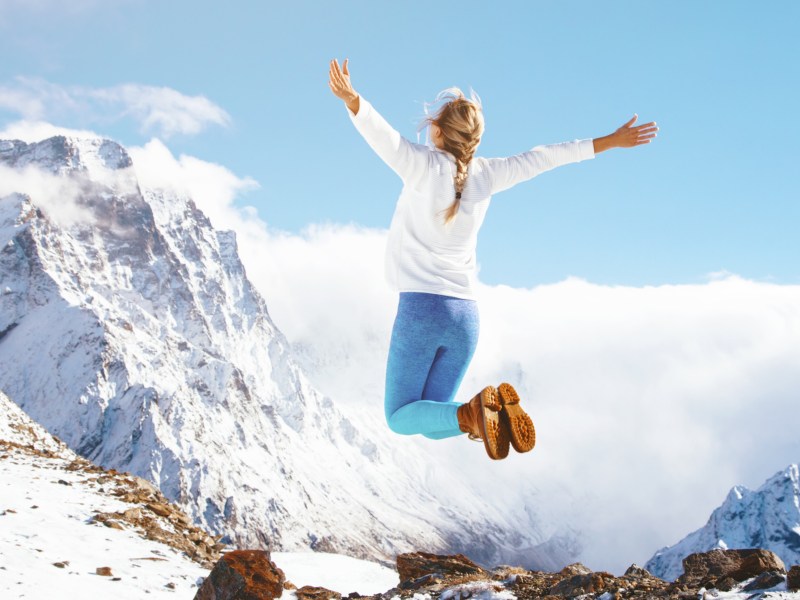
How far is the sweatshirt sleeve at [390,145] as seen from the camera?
19.4 feet

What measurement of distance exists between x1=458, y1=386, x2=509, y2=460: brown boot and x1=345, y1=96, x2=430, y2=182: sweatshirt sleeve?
6.73 feet

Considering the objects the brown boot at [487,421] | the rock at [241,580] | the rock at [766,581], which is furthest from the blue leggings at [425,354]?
the rock at [241,580]

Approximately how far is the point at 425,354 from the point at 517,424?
48.3 inches

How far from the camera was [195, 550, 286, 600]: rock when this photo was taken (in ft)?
33.7

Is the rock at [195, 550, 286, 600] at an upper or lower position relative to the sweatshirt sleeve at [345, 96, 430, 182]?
lower

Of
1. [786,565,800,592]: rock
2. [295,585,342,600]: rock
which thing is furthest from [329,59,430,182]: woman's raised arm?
[295,585,342,600]: rock

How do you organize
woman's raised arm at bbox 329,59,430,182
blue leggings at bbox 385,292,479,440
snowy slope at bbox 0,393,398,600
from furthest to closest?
snowy slope at bbox 0,393,398,600
blue leggings at bbox 385,292,479,440
woman's raised arm at bbox 329,59,430,182

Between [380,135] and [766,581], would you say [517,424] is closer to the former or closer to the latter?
[380,135]

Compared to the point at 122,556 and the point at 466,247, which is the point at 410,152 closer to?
the point at 466,247

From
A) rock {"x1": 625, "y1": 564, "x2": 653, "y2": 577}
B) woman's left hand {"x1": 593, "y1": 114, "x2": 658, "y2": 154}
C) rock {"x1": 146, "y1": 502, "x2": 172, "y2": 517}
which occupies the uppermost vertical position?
woman's left hand {"x1": 593, "y1": 114, "x2": 658, "y2": 154}

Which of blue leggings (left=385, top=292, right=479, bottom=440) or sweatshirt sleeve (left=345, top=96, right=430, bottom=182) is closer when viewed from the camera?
sweatshirt sleeve (left=345, top=96, right=430, bottom=182)

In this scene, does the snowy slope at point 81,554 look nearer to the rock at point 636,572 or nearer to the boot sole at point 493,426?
the rock at point 636,572

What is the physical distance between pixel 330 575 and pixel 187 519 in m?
3.74

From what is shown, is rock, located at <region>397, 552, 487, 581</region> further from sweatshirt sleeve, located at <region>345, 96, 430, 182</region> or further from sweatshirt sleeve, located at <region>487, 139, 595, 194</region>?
sweatshirt sleeve, located at <region>345, 96, 430, 182</region>
